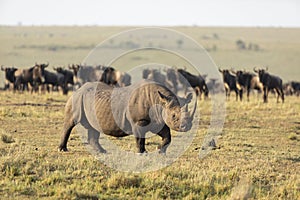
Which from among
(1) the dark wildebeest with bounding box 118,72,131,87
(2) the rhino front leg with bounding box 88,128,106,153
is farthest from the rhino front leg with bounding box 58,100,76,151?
(1) the dark wildebeest with bounding box 118,72,131,87

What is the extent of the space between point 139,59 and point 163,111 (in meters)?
70.5

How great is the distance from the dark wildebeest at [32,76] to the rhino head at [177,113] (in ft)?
79.4

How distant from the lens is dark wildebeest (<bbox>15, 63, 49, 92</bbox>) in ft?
115

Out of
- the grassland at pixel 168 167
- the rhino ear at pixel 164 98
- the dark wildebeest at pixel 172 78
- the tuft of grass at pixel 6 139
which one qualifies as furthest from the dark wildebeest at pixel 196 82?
the rhino ear at pixel 164 98

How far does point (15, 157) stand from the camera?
11797 millimetres

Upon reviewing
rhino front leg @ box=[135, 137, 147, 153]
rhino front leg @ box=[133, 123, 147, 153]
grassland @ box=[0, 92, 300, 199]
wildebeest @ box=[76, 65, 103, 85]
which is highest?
wildebeest @ box=[76, 65, 103, 85]

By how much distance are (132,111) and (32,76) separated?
24919 mm

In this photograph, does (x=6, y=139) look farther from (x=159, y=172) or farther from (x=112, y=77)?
(x=112, y=77)

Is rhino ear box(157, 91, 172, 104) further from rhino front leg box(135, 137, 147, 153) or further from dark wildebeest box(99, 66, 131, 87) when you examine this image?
dark wildebeest box(99, 66, 131, 87)

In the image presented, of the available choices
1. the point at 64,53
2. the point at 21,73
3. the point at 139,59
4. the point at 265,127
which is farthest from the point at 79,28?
the point at 265,127

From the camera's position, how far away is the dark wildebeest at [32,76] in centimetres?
3506

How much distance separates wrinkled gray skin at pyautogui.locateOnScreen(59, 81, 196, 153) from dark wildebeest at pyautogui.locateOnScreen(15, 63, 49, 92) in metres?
22.4

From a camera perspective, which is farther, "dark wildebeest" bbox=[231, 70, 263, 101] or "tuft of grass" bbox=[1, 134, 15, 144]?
"dark wildebeest" bbox=[231, 70, 263, 101]

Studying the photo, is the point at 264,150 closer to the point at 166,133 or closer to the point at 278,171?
the point at 278,171
